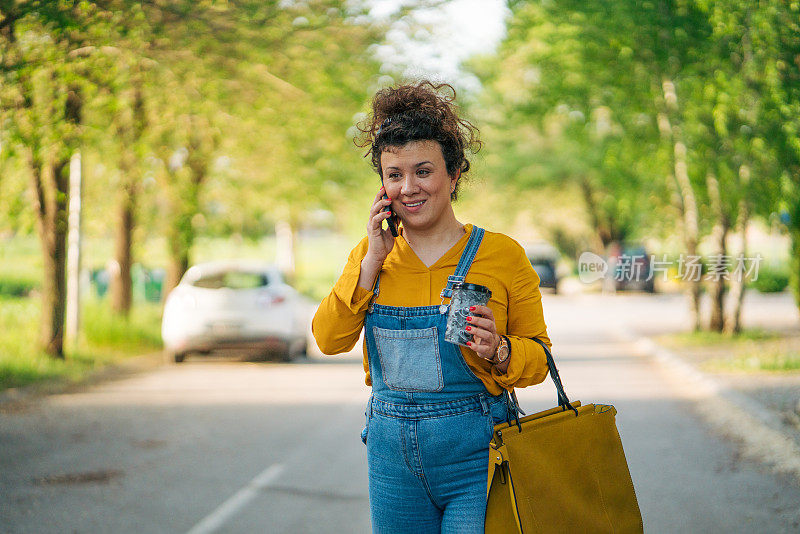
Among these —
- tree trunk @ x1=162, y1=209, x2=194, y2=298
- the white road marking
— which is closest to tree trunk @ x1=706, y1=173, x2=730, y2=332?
tree trunk @ x1=162, y1=209, x2=194, y2=298

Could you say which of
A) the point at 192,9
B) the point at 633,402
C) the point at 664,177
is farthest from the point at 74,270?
the point at 664,177

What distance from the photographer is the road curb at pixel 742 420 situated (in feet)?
25.5

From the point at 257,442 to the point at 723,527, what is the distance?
171 inches

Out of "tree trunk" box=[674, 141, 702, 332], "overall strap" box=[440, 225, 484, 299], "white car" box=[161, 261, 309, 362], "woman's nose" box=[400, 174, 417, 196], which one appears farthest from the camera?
"tree trunk" box=[674, 141, 702, 332]

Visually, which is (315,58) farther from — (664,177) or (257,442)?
(257,442)

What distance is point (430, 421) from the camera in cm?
269

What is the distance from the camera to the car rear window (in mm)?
15328

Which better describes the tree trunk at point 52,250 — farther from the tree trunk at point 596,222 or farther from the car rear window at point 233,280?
the tree trunk at point 596,222

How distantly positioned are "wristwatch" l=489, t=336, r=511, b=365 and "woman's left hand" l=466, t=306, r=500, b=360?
52 mm

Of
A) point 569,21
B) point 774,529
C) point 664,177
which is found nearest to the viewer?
point 774,529

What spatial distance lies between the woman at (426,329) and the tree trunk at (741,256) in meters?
13.3

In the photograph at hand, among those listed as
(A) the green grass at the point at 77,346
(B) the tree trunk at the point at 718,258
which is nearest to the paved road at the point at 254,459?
(A) the green grass at the point at 77,346

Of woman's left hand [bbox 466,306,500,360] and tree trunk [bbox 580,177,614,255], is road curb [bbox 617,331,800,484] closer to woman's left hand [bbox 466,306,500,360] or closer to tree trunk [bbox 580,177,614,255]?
woman's left hand [bbox 466,306,500,360]

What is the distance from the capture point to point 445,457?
268 centimetres
